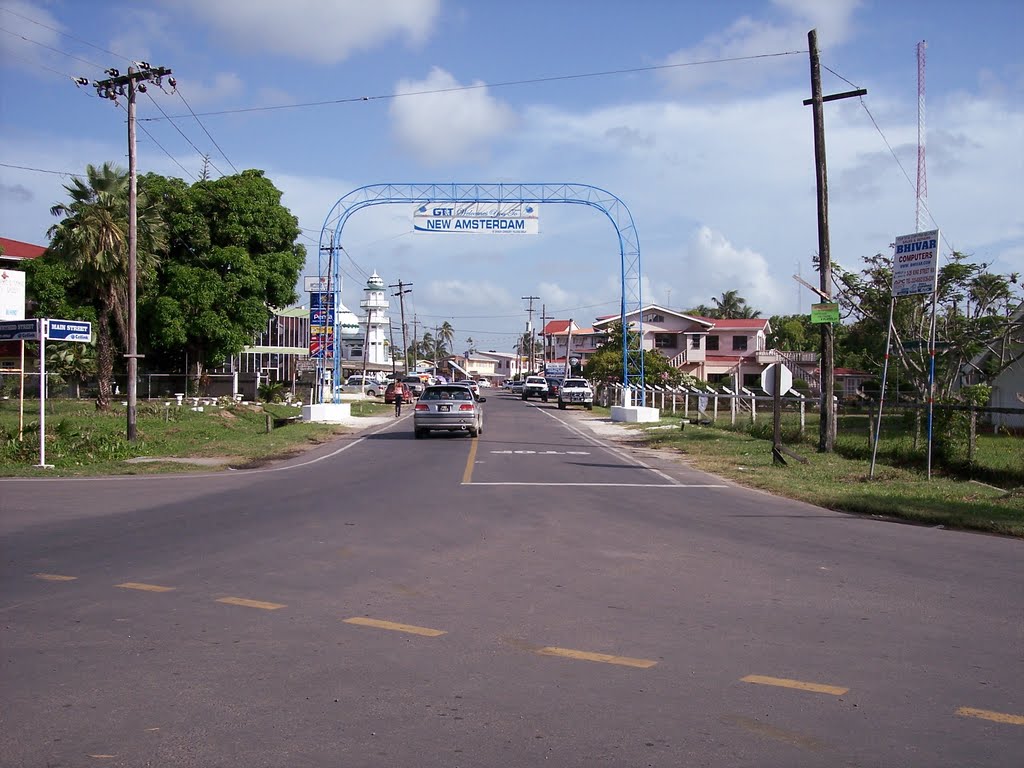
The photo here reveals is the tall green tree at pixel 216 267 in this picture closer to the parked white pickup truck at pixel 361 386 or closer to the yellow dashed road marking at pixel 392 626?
the parked white pickup truck at pixel 361 386

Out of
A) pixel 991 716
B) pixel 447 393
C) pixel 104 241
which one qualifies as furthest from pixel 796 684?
pixel 104 241

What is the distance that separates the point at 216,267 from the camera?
45.3 meters

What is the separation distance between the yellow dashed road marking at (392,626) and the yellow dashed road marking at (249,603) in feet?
2.54

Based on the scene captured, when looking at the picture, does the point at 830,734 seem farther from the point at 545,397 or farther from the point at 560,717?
the point at 545,397

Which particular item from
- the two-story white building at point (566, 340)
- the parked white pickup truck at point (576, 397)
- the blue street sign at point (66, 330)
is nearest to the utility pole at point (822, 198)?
the blue street sign at point (66, 330)

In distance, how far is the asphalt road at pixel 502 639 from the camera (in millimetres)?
4828

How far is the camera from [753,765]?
4.54m

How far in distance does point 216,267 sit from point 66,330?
26.4m

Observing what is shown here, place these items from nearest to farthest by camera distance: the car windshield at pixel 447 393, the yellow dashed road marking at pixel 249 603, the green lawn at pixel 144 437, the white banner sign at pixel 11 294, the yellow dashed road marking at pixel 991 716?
the yellow dashed road marking at pixel 991 716, the yellow dashed road marking at pixel 249 603, the green lawn at pixel 144 437, the white banner sign at pixel 11 294, the car windshield at pixel 447 393

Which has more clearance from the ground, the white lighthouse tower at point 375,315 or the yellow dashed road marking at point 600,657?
the white lighthouse tower at point 375,315

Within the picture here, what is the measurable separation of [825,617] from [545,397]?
63.4 m

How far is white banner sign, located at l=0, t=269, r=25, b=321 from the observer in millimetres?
27625

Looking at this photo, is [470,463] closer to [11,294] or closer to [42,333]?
[42,333]

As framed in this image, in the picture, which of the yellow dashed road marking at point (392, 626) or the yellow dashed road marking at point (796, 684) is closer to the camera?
the yellow dashed road marking at point (796, 684)
